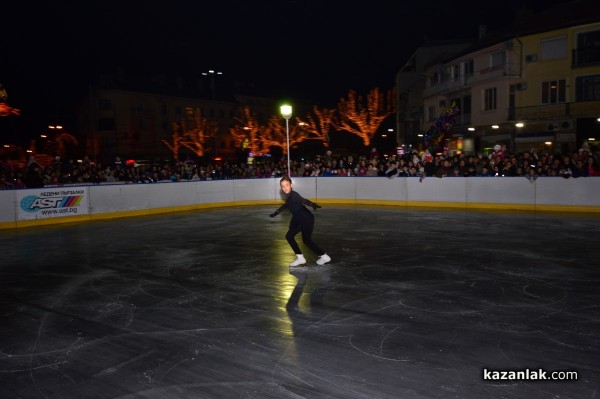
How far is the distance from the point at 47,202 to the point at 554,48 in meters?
30.9

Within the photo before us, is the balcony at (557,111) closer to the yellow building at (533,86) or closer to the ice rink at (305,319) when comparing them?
the yellow building at (533,86)

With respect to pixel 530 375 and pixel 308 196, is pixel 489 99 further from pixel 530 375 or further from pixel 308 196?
pixel 530 375

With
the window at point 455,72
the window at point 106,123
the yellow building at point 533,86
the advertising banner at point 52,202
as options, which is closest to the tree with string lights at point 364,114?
the window at point 455,72

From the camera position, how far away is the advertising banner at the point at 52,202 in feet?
51.0

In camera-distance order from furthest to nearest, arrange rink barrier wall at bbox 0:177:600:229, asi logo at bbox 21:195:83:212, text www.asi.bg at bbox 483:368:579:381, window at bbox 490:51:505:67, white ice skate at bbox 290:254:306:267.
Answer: window at bbox 490:51:505:67
asi logo at bbox 21:195:83:212
rink barrier wall at bbox 0:177:600:229
white ice skate at bbox 290:254:306:267
text www.asi.bg at bbox 483:368:579:381

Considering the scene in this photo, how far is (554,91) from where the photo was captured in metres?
31.2

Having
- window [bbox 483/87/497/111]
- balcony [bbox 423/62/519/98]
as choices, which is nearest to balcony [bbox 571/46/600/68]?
balcony [bbox 423/62/519/98]

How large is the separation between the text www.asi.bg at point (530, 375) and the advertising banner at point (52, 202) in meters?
15.6

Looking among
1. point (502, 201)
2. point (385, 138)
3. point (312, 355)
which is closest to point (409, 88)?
point (385, 138)

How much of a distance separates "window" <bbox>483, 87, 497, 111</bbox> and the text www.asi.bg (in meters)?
34.3

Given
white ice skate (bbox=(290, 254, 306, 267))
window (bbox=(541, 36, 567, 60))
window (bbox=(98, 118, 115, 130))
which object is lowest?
white ice skate (bbox=(290, 254, 306, 267))

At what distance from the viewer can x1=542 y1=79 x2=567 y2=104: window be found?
30.7m

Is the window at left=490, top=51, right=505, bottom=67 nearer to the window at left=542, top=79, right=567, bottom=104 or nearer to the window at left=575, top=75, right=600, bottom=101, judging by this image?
the window at left=542, top=79, right=567, bottom=104

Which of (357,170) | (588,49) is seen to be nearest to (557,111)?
(588,49)
